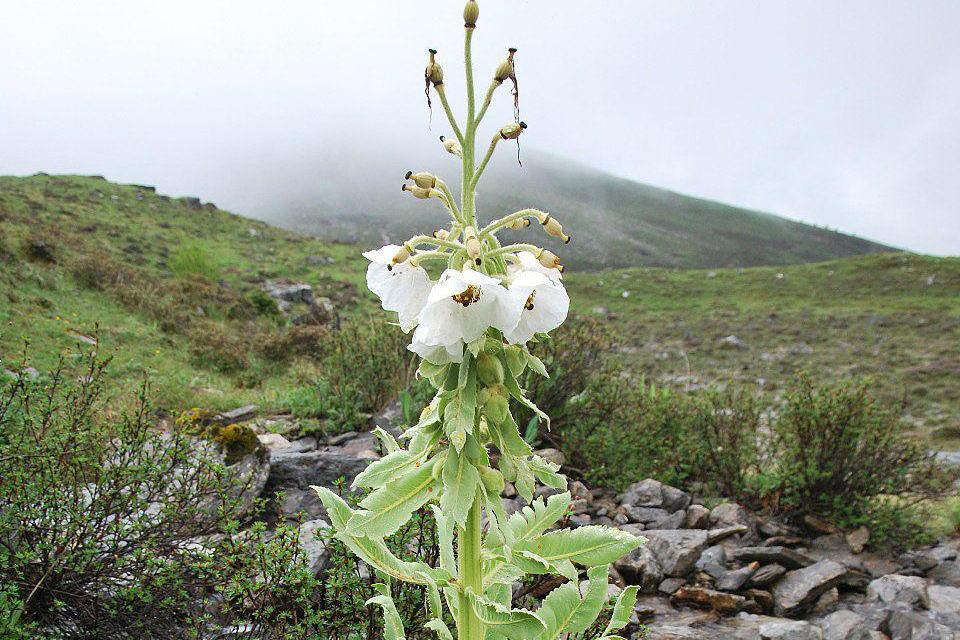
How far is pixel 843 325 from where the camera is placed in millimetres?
23172

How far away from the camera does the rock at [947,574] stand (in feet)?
14.6

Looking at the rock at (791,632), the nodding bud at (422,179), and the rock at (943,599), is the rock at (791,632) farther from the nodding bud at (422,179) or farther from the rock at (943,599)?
the nodding bud at (422,179)

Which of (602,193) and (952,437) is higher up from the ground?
(602,193)

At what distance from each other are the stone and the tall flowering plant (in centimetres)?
342

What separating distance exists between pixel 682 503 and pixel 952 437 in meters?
10.2

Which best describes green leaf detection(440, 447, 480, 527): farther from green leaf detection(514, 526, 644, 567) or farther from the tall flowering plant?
green leaf detection(514, 526, 644, 567)

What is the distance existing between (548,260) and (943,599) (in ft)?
15.2

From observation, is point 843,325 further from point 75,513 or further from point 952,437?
point 75,513

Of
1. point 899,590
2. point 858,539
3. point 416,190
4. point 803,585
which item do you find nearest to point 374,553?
point 416,190

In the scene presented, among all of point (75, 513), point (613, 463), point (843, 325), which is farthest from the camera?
point (843, 325)

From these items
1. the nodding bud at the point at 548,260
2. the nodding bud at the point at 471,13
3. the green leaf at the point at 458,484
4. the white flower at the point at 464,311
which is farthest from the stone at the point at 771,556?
the nodding bud at the point at 471,13

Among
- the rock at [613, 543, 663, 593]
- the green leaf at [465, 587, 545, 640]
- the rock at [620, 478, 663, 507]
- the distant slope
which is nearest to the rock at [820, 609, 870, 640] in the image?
the rock at [613, 543, 663, 593]

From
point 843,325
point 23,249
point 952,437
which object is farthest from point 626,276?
point 23,249

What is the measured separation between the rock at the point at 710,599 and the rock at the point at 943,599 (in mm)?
1361
